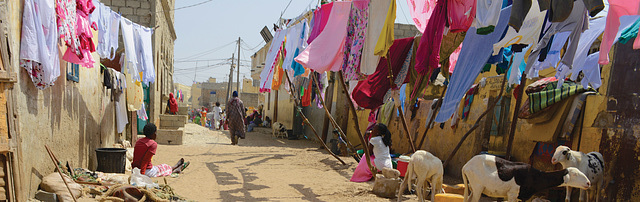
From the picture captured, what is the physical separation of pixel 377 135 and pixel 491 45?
2617 mm

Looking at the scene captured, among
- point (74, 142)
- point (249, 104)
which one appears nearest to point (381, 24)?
point (74, 142)

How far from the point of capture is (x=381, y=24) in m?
5.79

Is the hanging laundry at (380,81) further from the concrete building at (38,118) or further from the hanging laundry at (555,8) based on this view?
the concrete building at (38,118)

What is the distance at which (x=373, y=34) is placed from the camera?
5.93m

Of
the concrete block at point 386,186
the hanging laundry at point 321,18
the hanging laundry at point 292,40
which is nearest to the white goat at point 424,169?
the concrete block at point 386,186

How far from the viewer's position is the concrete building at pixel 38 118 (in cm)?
381

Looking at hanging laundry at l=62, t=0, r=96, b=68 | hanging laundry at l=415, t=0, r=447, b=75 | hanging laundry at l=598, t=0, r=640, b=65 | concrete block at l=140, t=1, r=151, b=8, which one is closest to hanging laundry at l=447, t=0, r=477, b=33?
hanging laundry at l=415, t=0, r=447, b=75

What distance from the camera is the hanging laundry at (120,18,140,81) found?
8.32 m

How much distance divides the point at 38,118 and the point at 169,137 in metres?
7.77

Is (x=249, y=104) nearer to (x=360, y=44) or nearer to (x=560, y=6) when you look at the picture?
(x=360, y=44)

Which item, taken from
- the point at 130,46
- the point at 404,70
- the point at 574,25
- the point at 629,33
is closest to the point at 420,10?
the point at 404,70

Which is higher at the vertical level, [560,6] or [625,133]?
[560,6]

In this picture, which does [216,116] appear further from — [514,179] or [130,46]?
[514,179]

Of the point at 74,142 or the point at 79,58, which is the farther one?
the point at 74,142
